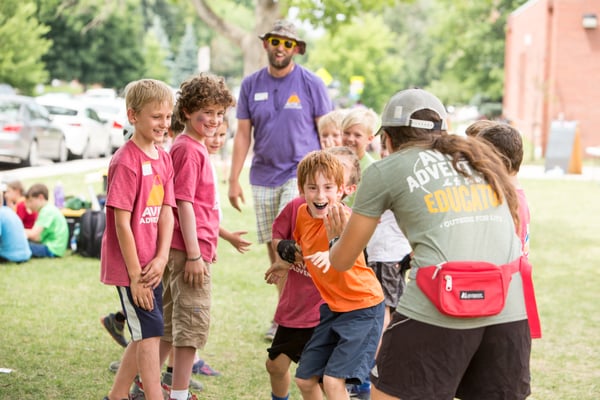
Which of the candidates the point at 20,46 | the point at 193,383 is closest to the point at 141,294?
the point at 193,383

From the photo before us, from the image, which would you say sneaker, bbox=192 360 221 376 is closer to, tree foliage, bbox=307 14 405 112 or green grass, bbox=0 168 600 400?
green grass, bbox=0 168 600 400

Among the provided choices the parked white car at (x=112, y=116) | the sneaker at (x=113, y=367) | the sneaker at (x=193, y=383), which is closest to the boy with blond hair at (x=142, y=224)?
the sneaker at (x=193, y=383)

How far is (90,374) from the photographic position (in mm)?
5688

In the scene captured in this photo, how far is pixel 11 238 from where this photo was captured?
951cm

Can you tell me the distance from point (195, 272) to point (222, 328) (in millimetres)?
2463

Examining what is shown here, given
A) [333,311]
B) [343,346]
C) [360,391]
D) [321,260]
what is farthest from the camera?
[360,391]

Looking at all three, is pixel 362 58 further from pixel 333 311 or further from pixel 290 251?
pixel 333 311

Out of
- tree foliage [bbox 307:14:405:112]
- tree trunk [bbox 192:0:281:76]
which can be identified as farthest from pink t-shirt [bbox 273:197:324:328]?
tree foliage [bbox 307:14:405:112]

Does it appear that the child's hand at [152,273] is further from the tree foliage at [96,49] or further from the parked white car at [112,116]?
the tree foliage at [96,49]

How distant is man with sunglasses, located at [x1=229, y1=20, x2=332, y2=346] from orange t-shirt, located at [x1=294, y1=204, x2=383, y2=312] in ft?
8.20

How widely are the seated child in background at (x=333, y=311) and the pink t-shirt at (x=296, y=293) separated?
193 millimetres

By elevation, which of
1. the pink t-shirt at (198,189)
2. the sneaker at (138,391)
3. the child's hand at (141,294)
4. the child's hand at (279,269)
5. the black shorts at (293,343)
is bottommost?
the sneaker at (138,391)

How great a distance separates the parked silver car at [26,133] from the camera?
20.1 meters

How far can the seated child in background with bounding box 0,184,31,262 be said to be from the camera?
30.8 ft
